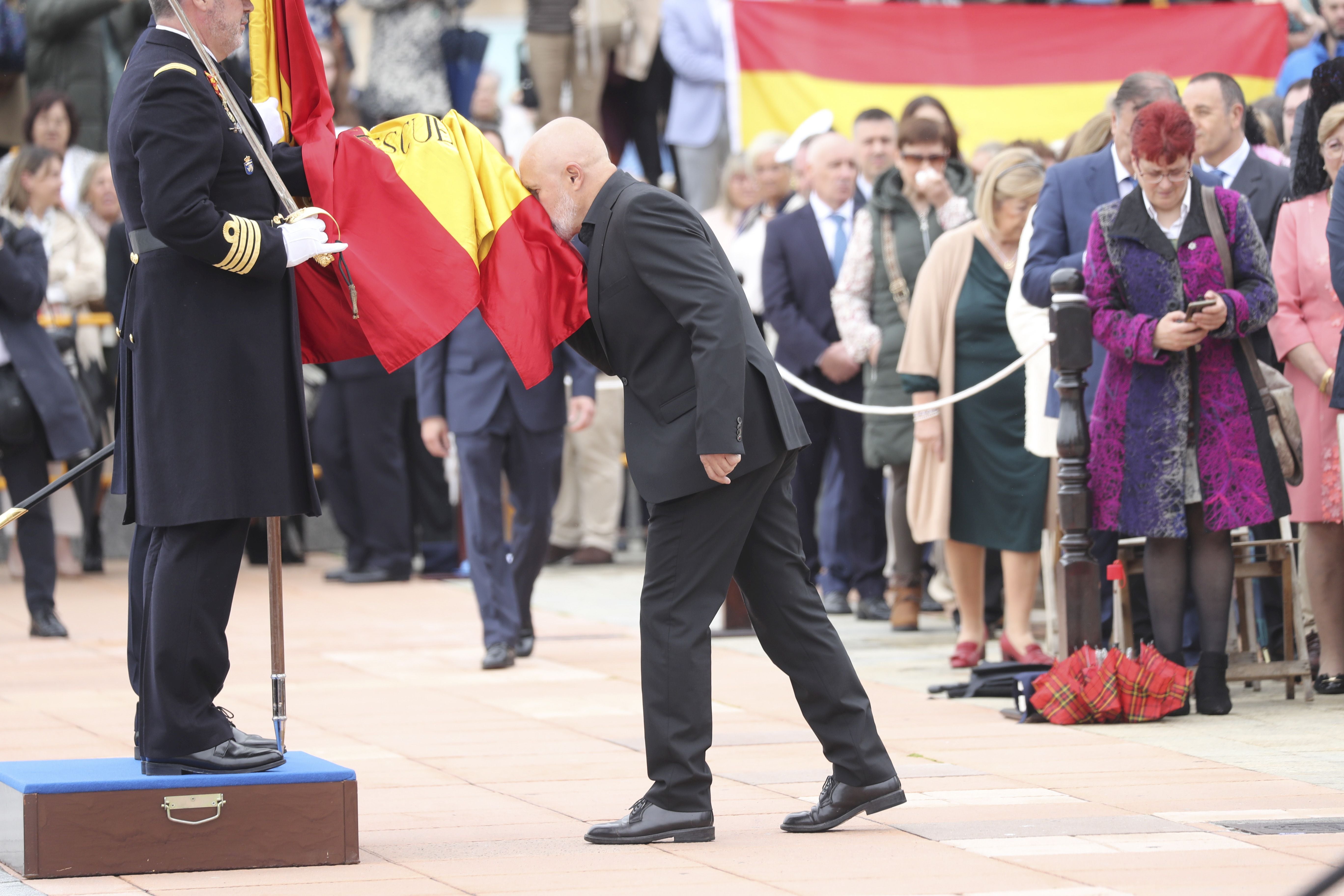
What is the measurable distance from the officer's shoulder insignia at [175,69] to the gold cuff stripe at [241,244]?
36 cm

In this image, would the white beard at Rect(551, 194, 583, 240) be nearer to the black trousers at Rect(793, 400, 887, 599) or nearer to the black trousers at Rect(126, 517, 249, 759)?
the black trousers at Rect(126, 517, 249, 759)

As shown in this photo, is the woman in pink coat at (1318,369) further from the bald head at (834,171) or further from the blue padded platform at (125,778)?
the blue padded platform at (125,778)

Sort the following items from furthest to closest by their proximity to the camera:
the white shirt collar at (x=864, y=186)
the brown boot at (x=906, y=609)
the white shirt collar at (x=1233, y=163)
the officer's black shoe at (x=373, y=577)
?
the officer's black shoe at (x=373, y=577) → the white shirt collar at (x=864, y=186) → the brown boot at (x=906, y=609) → the white shirt collar at (x=1233, y=163)

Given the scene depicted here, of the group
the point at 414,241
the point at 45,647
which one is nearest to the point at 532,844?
the point at 414,241

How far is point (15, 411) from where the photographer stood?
31.3ft

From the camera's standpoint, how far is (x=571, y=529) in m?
Answer: 13.1

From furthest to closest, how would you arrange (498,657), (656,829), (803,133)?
(803,133), (498,657), (656,829)

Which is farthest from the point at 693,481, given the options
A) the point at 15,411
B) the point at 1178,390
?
the point at 15,411

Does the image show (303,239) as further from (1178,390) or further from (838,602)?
(838,602)

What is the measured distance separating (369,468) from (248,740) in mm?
7467

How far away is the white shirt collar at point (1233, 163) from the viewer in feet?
26.4

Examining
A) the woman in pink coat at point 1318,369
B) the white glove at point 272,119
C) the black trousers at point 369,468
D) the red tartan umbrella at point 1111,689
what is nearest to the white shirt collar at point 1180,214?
the woman in pink coat at point 1318,369

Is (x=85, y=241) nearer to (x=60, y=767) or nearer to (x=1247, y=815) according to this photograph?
(x=60, y=767)

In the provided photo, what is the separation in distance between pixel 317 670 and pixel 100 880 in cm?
399
